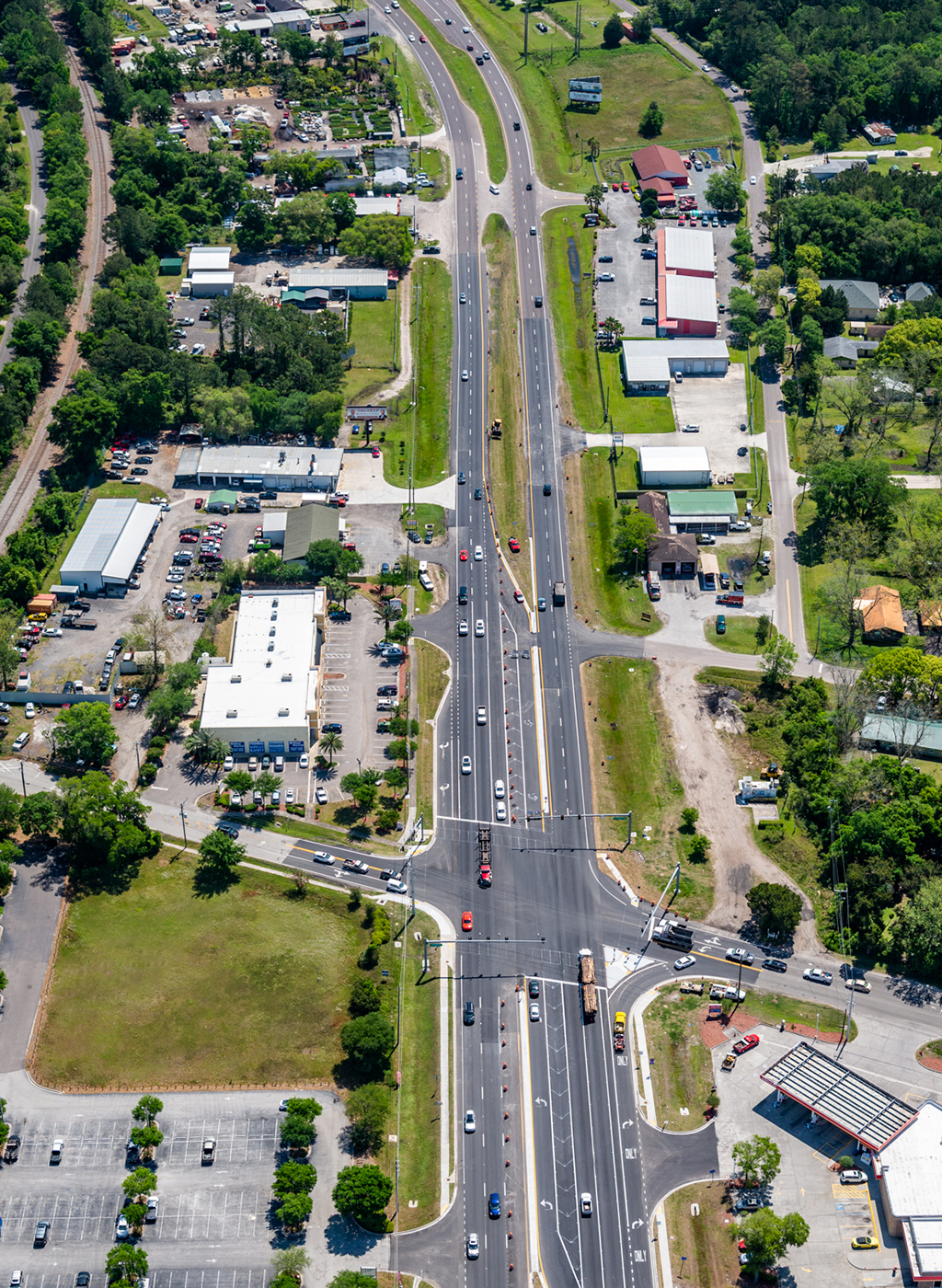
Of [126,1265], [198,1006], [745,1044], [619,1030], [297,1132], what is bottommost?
[126,1265]

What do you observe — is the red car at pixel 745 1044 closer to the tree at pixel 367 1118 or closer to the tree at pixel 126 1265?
the tree at pixel 367 1118

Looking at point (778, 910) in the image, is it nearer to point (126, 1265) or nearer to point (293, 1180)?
point (293, 1180)

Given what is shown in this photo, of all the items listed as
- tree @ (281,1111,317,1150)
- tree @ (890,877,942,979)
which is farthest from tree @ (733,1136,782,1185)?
tree @ (281,1111,317,1150)

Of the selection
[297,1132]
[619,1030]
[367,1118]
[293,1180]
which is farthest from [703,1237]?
[297,1132]

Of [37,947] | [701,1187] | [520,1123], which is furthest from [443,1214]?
[37,947]

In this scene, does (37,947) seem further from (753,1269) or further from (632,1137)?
(753,1269)

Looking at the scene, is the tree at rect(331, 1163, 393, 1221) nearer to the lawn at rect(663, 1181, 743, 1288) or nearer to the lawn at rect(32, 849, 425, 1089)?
the lawn at rect(32, 849, 425, 1089)
